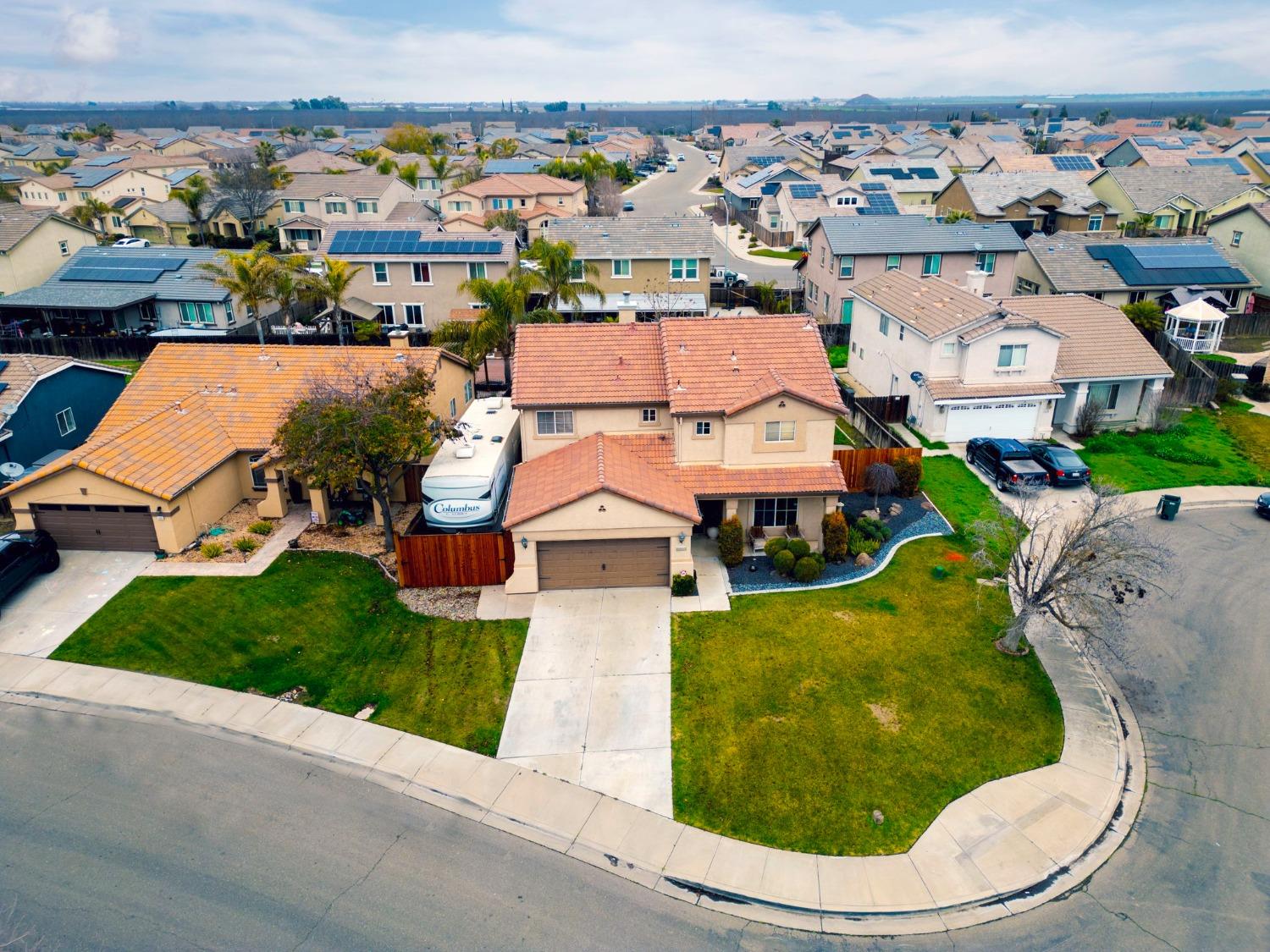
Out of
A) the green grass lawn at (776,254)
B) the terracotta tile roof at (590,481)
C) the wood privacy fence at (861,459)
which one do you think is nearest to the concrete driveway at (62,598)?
the terracotta tile roof at (590,481)

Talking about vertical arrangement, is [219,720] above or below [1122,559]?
below

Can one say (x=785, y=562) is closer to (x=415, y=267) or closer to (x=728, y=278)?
(x=415, y=267)

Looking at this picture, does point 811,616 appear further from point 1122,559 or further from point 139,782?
point 139,782

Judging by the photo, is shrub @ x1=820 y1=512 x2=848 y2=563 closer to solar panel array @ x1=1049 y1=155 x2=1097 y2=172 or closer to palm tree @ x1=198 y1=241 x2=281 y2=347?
palm tree @ x1=198 y1=241 x2=281 y2=347

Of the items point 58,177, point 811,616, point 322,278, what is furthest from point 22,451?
point 58,177

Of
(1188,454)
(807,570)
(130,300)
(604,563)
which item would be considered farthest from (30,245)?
(1188,454)
